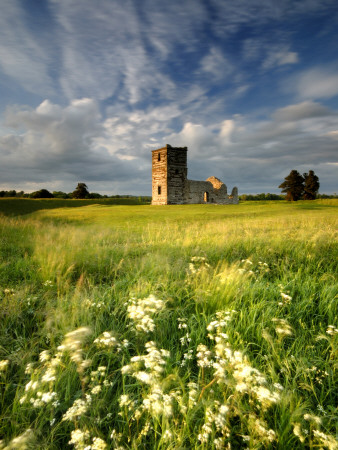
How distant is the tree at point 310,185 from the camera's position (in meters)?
60.2

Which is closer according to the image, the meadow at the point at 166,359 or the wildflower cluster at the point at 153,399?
the wildflower cluster at the point at 153,399

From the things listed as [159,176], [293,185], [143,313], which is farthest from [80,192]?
[143,313]

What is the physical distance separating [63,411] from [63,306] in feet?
5.30

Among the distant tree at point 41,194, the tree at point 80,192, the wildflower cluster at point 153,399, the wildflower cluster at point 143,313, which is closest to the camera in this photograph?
the wildflower cluster at point 153,399

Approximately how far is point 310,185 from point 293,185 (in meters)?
4.80

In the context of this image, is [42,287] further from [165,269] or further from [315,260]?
[315,260]

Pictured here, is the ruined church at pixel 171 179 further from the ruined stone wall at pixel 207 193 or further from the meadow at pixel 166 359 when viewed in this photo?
the meadow at pixel 166 359

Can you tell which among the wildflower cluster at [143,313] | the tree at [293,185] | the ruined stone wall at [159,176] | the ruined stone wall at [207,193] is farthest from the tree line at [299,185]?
the wildflower cluster at [143,313]

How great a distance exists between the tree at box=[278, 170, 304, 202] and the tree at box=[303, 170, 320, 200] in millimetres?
1592

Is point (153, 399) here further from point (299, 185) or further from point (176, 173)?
point (299, 185)

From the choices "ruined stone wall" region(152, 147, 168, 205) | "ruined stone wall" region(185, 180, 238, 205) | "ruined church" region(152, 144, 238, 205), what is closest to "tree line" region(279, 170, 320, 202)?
"ruined stone wall" region(185, 180, 238, 205)

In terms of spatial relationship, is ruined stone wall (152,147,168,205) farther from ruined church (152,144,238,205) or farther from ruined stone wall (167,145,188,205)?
ruined stone wall (167,145,188,205)

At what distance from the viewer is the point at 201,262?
5.88m

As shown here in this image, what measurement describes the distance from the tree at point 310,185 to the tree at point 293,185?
1.59m
